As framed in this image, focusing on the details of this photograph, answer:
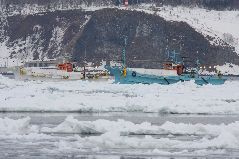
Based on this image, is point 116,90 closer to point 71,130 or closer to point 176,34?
point 71,130

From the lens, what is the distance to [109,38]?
376 feet

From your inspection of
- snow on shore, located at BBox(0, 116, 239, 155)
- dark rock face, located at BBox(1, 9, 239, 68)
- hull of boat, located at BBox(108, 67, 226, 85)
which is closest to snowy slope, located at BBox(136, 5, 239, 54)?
dark rock face, located at BBox(1, 9, 239, 68)

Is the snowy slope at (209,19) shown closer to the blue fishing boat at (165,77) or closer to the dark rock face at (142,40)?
the dark rock face at (142,40)

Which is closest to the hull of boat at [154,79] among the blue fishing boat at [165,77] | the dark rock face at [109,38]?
the blue fishing boat at [165,77]

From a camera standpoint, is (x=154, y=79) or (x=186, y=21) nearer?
(x=154, y=79)

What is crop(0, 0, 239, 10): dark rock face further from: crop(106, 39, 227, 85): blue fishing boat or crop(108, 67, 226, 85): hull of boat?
crop(108, 67, 226, 85): hull of boat

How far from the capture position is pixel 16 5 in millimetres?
138625

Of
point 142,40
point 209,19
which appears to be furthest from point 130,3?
point 142,40

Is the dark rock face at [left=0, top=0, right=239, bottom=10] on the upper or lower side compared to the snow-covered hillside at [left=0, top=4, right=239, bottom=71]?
upper

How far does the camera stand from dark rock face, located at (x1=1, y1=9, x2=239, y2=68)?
353 ft

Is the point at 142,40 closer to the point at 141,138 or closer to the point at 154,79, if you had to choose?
the point at 154,79

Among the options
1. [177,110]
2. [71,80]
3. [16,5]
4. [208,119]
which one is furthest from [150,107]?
[16,5]

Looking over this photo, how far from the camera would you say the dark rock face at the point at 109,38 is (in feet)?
353

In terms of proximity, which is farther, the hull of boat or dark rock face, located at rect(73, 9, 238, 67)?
dark rock face, located at rect(73, 9, 238, 67)
